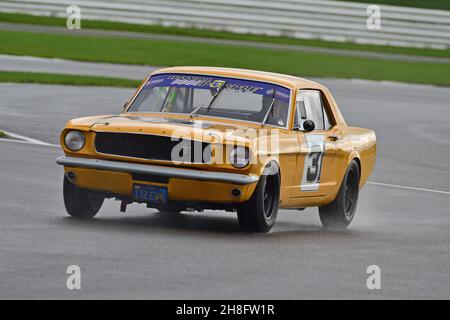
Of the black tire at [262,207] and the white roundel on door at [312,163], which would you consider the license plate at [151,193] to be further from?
the white roundel on door at [312,163]

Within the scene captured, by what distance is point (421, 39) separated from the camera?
148ft

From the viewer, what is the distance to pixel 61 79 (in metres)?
27.3

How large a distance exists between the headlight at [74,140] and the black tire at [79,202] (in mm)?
263

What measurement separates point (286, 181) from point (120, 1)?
3241 cm

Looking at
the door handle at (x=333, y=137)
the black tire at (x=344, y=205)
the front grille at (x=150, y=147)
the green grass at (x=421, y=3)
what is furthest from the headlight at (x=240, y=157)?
the green grass at (x=421, y=3)

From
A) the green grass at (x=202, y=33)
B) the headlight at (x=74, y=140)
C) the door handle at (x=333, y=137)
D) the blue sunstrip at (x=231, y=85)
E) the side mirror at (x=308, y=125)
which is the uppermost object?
the green grass at (x=202, y=33)

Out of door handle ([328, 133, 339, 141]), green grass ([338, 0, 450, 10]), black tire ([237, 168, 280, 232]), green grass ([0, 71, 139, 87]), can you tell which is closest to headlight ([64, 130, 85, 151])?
black tire ([237, 168, 280, 232])

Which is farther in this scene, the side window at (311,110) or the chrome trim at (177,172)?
the side window at (311,110)

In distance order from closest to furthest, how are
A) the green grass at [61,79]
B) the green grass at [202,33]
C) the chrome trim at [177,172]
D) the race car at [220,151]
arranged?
the chrome trim at [177,172] → the race car at [220,151] → the green grass at [61,79] → the green grass at [202,33]

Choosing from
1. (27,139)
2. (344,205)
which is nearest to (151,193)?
(344,205)

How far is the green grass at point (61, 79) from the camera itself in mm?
26531

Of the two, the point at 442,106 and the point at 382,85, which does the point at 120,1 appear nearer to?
the point at 382,85

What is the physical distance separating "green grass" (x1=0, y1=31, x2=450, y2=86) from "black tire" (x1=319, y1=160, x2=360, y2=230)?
64.7ft
